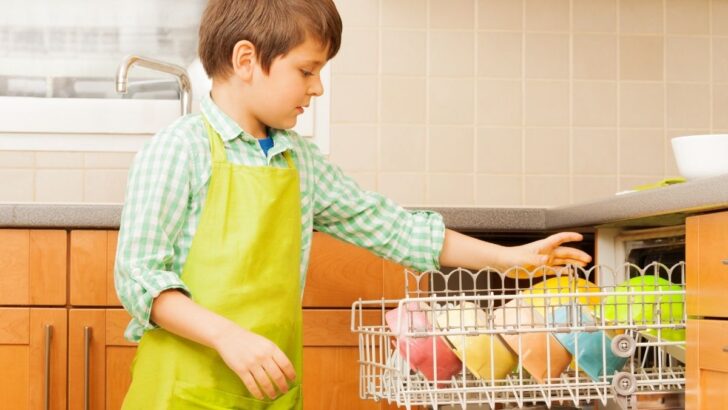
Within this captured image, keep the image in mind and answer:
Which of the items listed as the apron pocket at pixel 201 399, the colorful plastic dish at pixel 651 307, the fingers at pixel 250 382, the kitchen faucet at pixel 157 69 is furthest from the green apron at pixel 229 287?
the kitchen faucet at pixel 157 69

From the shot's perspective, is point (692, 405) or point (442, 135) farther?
point (442, 135)

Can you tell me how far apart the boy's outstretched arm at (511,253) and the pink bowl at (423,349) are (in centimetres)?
31

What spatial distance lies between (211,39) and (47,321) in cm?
71

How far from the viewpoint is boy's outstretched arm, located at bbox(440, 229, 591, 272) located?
4.98 ft

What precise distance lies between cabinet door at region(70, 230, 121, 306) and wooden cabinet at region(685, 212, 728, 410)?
42.6 inches

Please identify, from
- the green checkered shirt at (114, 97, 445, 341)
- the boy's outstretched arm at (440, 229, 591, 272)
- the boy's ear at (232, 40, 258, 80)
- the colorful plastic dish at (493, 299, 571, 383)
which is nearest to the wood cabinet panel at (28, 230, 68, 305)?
the green checkered shirt at (114, 97, 445, 341)

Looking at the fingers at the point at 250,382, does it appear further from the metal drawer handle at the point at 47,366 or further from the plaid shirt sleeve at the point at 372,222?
the metal drawer handle at the point at 47,366

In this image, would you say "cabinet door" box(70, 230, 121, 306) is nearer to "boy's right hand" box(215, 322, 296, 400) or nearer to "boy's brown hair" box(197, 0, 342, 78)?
"boy's brown hair" box(197, 0, 342, 78)

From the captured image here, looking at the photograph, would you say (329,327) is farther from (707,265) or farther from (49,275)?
(707,265)

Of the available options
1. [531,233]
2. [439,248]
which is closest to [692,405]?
[439,248]

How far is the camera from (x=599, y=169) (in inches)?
103

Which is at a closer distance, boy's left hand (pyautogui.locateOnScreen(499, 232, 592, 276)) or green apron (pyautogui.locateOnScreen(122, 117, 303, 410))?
green apron (pyautogui.locateOnScreen(122, 117, 303, 410))

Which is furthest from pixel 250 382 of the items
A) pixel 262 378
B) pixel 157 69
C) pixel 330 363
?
pixel 157 69

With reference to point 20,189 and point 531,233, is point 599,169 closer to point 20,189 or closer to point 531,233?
point 531,233
